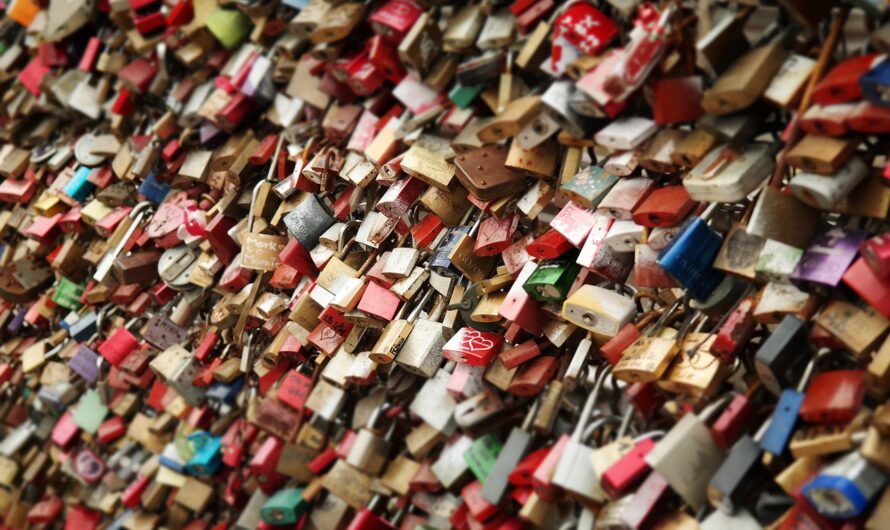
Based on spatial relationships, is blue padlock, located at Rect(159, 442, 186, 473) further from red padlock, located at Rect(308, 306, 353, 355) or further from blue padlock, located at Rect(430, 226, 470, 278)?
blue padlock, located at Rect(430, 226, 470, 278)

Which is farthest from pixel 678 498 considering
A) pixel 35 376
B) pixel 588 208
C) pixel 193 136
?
pixel 35 376

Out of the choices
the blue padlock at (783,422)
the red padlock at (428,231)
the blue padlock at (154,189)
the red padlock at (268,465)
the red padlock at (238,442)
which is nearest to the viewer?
the blue padlock at (783,422)

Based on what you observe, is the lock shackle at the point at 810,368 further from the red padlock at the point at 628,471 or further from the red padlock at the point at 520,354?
the red padlock at the point at 520,354

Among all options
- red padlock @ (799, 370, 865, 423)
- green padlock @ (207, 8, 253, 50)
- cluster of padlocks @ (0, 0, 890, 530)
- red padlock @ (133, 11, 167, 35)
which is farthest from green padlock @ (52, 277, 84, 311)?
red padlock @ (799, 370, 865, 423)

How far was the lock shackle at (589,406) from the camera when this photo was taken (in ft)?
6.16

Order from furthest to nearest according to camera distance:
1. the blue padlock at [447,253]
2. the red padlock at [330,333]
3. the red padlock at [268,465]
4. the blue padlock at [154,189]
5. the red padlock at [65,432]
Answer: the red padlock at [65,432]
the blue padlock at [154,189]
the red padlock at [268,465]
the red padlock at [330,333]
the blue padlock at [447,253]

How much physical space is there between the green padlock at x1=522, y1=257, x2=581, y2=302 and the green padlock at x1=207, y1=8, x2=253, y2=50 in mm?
1544

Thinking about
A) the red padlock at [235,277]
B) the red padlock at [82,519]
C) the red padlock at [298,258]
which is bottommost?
the red padlock at [82,519]

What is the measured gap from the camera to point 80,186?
3389 millimetres

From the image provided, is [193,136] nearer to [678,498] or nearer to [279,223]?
[279,223]

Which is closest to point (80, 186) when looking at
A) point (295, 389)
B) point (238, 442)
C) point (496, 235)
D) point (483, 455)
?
point (238, 442)

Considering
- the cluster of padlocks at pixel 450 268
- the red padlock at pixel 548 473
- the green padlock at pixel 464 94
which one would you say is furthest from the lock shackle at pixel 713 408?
the green padlock at pixel 464 94

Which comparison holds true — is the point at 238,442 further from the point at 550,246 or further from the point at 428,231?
the point at 550,246

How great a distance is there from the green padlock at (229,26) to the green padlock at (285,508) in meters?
1.52
